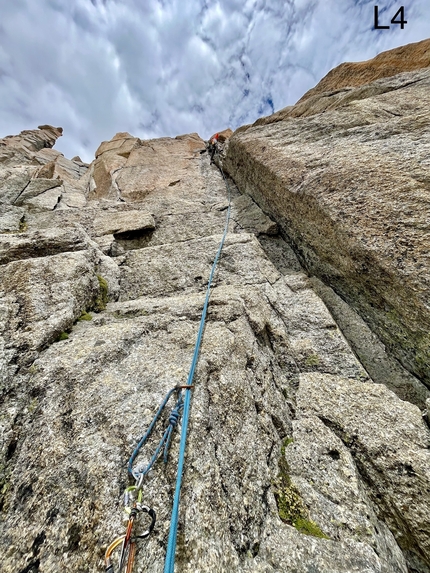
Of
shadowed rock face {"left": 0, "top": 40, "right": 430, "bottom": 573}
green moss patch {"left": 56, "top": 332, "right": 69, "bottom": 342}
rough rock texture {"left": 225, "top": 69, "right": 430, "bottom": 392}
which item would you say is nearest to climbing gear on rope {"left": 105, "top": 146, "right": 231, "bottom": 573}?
shadowed rock face {"left": 0, "top": 40, "right": 430, "bottom": 573}

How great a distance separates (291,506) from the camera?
11.9 ft

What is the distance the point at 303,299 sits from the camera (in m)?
7.29

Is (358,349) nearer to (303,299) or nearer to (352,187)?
(303,299)

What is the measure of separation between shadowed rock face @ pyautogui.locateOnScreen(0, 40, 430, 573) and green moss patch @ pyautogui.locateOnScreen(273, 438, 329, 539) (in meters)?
0.02

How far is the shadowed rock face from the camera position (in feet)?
9.37

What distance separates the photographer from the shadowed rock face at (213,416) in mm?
2857

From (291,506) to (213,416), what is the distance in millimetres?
1531

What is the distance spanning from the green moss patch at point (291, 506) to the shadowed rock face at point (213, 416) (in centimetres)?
2

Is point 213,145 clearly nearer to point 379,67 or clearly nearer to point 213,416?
point 379,67

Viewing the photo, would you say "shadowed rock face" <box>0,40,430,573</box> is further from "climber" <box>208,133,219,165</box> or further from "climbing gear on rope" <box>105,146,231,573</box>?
"climber" <box>208,133,219,165</box>

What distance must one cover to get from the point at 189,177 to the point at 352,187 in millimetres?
11192

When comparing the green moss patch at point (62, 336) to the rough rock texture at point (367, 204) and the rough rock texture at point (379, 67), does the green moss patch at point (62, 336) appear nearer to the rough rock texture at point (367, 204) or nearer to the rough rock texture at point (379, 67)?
the rough rock texture at point (367, 204)

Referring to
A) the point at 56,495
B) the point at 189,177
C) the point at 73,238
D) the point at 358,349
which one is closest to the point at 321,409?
the point at 358,349

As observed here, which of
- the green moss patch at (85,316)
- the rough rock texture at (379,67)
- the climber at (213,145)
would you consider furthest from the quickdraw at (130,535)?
the rough rock texture at (379,67)
